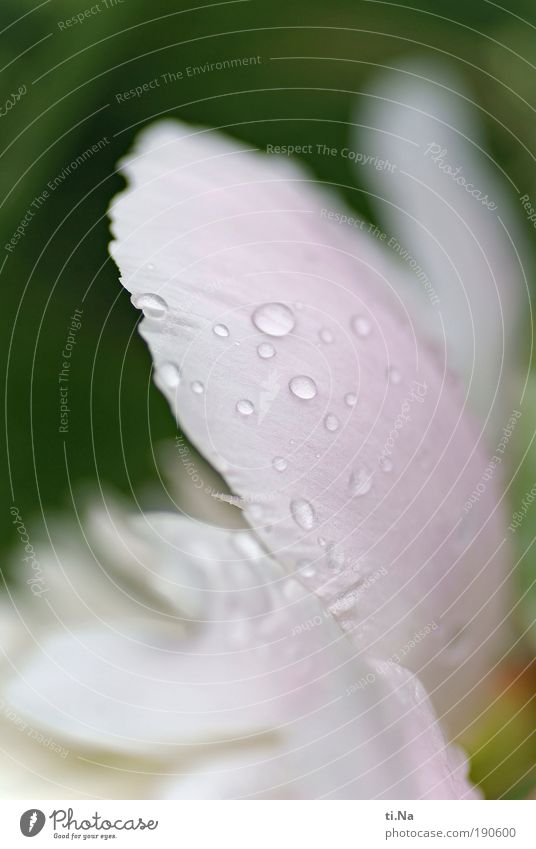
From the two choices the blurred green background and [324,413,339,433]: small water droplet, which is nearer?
[324,413,339,433]: small water droplet

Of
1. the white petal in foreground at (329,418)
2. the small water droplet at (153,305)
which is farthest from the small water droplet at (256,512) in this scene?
the small water droplet at (153,305)

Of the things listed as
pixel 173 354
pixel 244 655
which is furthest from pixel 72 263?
pixel 244 655

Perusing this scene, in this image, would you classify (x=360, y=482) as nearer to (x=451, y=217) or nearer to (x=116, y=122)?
(x=451, y=217)

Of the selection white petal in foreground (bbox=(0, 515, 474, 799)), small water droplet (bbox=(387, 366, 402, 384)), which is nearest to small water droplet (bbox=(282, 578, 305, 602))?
white petal in foreground (bbox=(0, 515, 474, 799))

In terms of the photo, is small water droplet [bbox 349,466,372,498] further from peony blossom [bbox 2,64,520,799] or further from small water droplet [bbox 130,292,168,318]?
small water droplet [bbox 130,292,168,318]

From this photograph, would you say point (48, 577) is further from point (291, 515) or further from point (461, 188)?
point (461, 188)

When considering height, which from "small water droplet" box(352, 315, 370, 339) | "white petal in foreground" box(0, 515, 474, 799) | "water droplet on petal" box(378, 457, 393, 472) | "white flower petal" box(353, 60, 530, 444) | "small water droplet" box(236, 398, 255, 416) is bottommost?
"white petal in foreground" box(0, 515, 474, 799)
